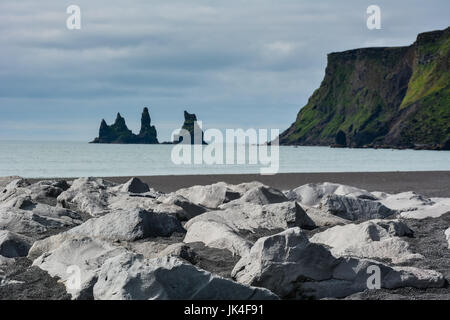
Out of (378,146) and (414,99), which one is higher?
(414,99)

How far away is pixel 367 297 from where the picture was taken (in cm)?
574

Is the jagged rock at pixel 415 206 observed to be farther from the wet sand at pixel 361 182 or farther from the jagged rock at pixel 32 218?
the jagged rock at pixel 32 218

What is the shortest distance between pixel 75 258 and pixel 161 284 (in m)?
1.89

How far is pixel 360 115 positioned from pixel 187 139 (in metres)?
50.3

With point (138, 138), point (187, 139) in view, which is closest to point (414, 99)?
point (187, 139)

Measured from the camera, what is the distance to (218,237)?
7.76 m

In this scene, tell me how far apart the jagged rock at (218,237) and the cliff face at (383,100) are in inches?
A: 4620

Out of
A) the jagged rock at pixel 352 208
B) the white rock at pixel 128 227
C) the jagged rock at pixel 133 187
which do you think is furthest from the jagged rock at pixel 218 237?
the jagged rock at pixel 133 187

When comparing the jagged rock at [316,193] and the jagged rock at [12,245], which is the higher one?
the jagged rock at [12,245]

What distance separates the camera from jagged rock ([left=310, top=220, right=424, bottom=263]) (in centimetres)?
739

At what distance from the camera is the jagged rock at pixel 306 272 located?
5828 millimetres

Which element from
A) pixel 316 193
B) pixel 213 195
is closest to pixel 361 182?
pixel 316 193

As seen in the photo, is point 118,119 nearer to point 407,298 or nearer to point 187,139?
point 187,139
